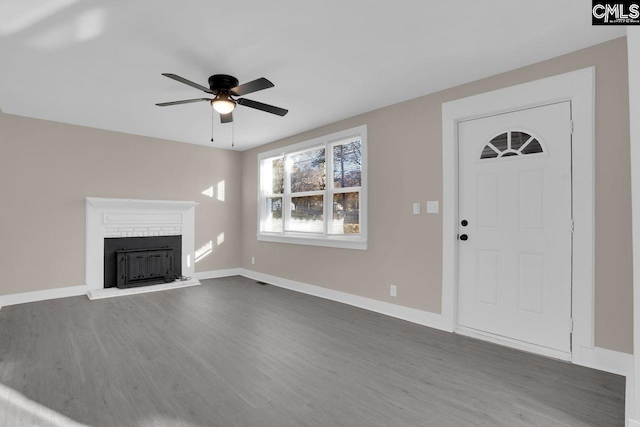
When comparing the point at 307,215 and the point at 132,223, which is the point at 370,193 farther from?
the point at 132,223

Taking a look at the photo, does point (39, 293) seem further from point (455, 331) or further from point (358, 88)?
point (455, 331)

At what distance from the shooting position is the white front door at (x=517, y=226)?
276cm

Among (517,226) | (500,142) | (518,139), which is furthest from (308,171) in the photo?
(517,226)

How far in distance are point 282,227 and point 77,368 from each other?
3.57m

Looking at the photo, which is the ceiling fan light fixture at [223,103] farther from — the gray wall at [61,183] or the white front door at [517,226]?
Answer: the gray wall at [61,183]

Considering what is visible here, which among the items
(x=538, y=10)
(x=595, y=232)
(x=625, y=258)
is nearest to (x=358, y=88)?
(x=538, y=10)

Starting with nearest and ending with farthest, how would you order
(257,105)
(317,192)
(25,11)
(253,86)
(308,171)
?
1. (25,11)
2. (253,86)
3. (257,105)
4. (317,192)
5. (308,171)

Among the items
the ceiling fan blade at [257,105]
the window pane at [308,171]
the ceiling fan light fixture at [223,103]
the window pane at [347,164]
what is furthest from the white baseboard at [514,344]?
the ceiling fan light fixture at [223,103]

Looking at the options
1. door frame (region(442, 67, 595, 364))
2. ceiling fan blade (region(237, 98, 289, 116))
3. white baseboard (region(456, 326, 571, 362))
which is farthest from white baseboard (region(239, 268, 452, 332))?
ceiling fan blade (region(237, 98, 289, 116))

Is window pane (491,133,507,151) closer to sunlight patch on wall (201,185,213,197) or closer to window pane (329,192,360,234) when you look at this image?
window pane (329,192,360,234)

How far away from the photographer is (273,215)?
605 cm

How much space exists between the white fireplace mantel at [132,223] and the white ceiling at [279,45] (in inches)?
67.6

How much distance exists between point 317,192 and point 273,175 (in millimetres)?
1436

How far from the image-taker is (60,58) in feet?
9.23
